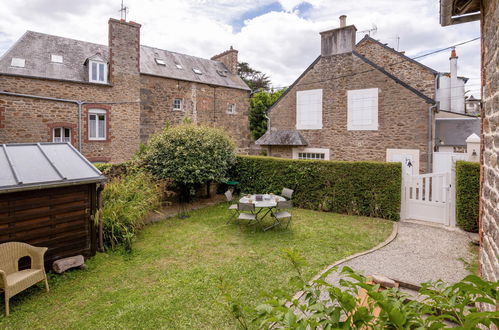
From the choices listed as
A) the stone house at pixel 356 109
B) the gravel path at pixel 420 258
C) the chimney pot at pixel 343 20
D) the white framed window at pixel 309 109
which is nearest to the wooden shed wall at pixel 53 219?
the gravel path at pixel 420 258

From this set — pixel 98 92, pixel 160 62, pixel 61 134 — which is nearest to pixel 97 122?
pixel 98 92

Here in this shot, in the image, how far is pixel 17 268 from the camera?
4.40m

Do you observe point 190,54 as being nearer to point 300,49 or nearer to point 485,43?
point 300,49

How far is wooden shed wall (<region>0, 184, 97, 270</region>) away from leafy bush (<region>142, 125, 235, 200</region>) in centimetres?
400

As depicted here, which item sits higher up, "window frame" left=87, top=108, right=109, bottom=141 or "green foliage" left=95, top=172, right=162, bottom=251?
"window frame" left=87, top=108, right=109, bottom=141

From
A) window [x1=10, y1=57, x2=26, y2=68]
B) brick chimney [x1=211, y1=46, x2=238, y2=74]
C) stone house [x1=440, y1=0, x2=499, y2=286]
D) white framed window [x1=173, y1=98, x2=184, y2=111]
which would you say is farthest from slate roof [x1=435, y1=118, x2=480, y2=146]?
window [x1=10, y1=57, x2=26, y2=68]

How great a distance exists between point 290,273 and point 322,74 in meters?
10.8

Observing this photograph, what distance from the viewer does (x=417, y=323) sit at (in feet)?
3.41

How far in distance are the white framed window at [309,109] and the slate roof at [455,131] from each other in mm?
6401

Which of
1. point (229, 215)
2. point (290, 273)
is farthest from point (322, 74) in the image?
point (290, 273)

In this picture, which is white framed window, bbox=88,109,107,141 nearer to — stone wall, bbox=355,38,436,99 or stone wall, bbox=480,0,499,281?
stone wall, bbox=355,38,436,99

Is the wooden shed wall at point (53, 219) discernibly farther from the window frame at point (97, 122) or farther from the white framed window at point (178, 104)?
the white framed window at point (178, 104)

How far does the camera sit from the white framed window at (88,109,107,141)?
1495 centimetres

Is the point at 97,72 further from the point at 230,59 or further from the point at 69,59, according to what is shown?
the point at 230,59
